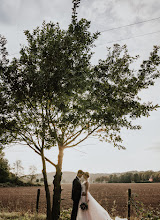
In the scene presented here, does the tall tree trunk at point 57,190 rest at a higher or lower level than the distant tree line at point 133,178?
higher

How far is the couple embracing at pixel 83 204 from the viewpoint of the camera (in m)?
7.64

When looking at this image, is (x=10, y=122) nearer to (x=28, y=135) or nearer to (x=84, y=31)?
(x=28, y=135)

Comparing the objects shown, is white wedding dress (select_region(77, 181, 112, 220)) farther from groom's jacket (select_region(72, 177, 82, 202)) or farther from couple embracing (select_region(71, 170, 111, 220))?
groom's jacket (select_region(72, 177, 82, 202))

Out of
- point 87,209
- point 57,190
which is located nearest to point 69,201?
point 57,190

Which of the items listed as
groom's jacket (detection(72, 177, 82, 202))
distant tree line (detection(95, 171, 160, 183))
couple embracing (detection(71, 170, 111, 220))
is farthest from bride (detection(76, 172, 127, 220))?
distant tree line (detection(95, 171, 160, 183))

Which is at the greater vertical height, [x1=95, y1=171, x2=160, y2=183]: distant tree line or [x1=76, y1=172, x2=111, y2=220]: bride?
[x1=76, y1=172, x2=111, y2=220]: bride

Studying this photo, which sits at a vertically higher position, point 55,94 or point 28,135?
point 55,94

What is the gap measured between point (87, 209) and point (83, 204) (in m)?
0.31

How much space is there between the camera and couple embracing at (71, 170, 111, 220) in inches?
301

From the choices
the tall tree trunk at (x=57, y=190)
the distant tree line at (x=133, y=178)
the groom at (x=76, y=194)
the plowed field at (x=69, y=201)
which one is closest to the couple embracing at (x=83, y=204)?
the groom at (x=76, y=194)

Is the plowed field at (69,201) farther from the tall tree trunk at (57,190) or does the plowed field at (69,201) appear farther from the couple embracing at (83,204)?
the couple embracing at (83,204)

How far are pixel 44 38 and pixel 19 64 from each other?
148 centimetres

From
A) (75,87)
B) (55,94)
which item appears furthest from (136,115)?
(55,94)

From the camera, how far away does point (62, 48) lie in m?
7.55
